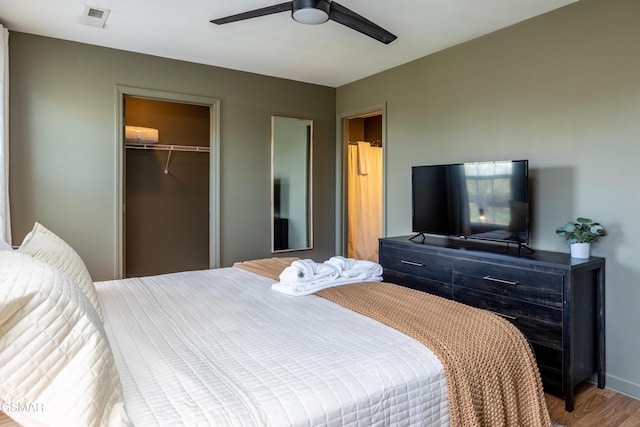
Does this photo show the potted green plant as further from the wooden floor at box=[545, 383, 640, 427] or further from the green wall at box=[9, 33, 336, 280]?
the green wall at box=[9, 33, 336, 280]

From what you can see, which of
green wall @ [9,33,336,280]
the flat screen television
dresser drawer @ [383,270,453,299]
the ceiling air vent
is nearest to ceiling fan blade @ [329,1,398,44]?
the flat screen television

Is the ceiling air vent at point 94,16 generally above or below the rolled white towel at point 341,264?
above

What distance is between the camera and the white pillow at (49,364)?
91 cm

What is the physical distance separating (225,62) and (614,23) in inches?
126

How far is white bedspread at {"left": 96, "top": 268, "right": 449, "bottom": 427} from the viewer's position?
106 cm

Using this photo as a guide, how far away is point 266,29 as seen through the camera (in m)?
3.14

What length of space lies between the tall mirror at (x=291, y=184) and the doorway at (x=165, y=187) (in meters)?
0.80

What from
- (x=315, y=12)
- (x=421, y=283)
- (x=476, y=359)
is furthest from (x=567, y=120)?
(x=476, y=359)

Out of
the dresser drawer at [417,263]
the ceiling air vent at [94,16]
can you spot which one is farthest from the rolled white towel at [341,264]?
the ceiling air vent at [94,16]

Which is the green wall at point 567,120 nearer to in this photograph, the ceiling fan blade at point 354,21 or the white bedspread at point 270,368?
the ceiling fan blade at point 354,21

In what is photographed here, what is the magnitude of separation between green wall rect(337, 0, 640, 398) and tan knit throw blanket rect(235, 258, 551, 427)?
1.40m

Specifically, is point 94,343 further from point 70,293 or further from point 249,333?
point 249,333

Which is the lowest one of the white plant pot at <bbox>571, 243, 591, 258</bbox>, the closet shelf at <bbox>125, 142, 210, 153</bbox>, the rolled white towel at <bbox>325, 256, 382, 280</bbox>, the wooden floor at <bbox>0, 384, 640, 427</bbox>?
the wooden floor at <bbox>0, 384, 640, 427</bbox>

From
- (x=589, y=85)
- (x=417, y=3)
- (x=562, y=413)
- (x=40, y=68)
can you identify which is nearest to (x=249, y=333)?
(x=562, y=413)
